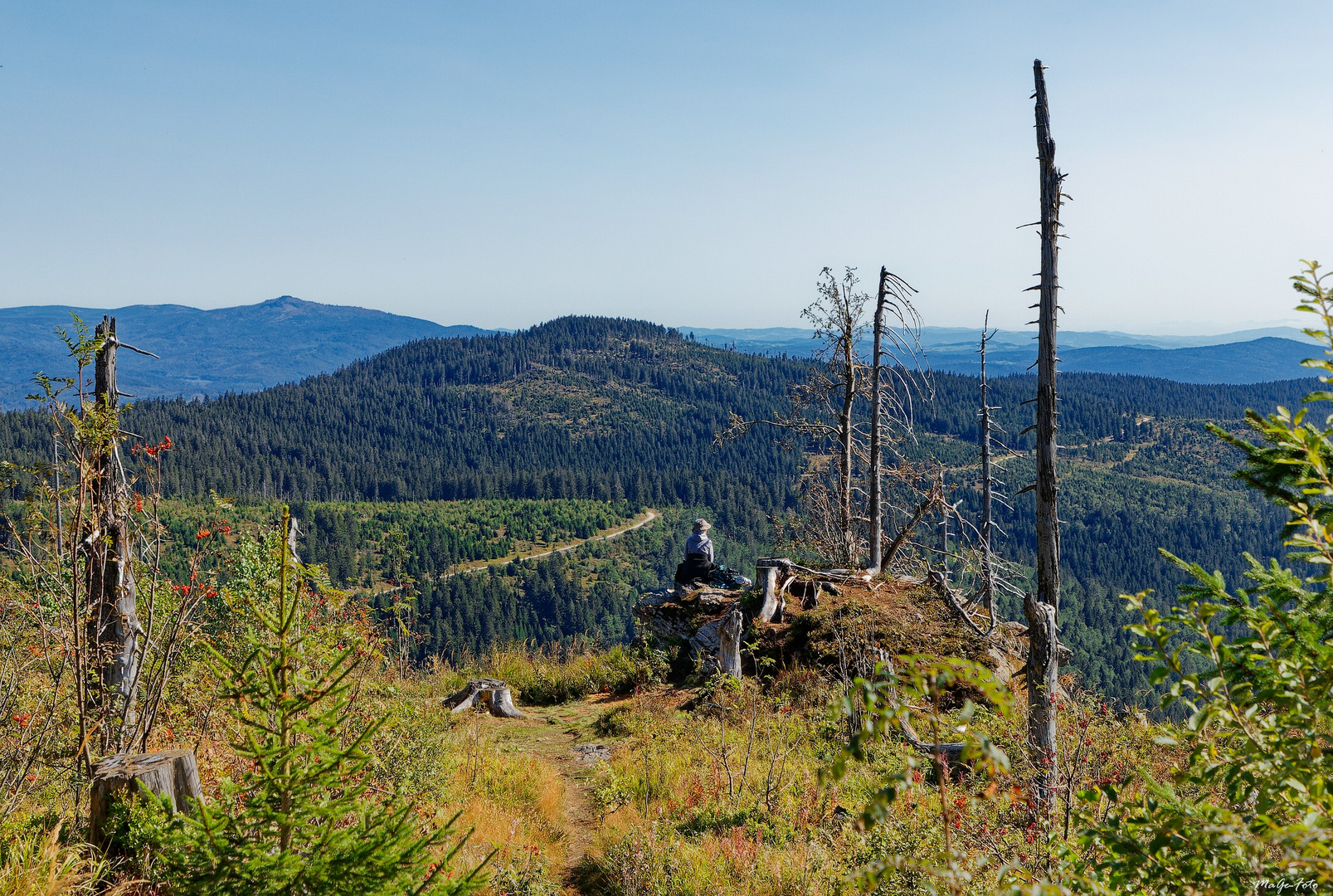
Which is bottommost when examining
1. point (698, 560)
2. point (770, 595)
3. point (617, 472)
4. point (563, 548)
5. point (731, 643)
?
point (563, 548)

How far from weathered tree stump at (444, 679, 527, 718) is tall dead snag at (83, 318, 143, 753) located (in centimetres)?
502

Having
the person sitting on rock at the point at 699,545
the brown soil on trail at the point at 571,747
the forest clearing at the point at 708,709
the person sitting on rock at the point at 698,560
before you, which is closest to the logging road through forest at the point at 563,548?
the person sitting on rock at the point at 698,560

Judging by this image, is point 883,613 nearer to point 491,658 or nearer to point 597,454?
point 491,658

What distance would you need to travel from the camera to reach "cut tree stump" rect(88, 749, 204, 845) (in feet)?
10.8

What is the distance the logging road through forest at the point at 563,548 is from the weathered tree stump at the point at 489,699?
6648 cm

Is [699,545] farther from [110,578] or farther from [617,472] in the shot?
[617,472]

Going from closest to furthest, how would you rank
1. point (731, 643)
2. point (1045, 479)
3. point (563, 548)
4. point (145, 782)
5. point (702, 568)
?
point (145, 782), point (1045, 479), point (731, 643), point (702, 568), point (563, 548)

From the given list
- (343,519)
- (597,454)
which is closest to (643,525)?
(343,519)

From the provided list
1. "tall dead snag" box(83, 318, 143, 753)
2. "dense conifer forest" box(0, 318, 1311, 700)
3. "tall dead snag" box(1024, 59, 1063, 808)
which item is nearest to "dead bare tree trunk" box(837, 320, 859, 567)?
"tall dead snag" box(1024, 59, 1063, 808)

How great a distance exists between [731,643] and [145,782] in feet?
26.1

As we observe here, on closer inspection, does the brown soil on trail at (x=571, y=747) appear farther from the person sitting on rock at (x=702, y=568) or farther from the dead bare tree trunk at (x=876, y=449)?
the dead bare tree trunk at (x=876, y=449)

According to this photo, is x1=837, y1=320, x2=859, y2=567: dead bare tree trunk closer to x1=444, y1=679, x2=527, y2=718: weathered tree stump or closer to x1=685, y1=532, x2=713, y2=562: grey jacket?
x1=685, y1=532, x2=713, y2=562: grey jacket

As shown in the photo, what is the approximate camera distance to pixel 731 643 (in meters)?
10.4

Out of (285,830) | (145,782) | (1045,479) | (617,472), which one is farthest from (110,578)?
(617,472)
